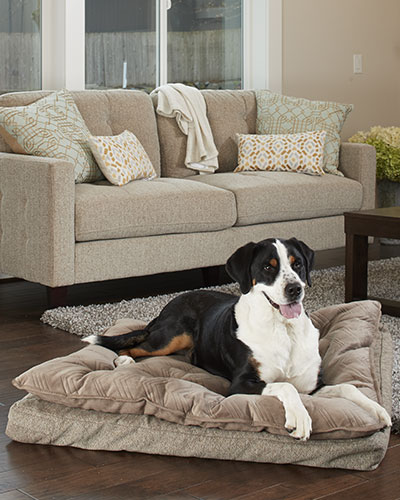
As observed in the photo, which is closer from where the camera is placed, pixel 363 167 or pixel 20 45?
pixel 20 45

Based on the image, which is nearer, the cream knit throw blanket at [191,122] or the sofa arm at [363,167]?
the cream knit throw blanket at [191,122]

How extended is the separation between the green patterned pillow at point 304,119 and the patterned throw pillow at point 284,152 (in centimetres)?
11

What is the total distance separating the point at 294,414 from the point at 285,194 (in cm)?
259

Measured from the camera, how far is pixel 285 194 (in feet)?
15.1

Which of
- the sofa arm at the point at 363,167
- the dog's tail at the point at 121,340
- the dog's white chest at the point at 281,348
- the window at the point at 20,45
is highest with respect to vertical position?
the window at the point at 20,45

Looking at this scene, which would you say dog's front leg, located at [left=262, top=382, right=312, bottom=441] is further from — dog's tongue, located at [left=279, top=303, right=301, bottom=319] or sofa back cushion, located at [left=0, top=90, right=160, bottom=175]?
sofa back cushion, located at [left=0, top=90, right=160, bottom=175]

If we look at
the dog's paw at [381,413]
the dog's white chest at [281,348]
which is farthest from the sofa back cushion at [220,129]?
the dog's paw at [381,413]

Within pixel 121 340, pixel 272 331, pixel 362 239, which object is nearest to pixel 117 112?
pixel 362 239

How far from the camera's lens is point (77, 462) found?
2.18 meters

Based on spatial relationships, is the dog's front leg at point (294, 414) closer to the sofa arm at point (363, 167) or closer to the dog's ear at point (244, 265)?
the dog's ear at point (244, 265)

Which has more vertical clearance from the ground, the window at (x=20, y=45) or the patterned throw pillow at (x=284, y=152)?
the window at (x=20, y=45)

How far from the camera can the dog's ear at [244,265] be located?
242cm

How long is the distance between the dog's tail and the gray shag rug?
2.00 feet

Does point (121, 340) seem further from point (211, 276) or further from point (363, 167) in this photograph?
point (363, 167)
